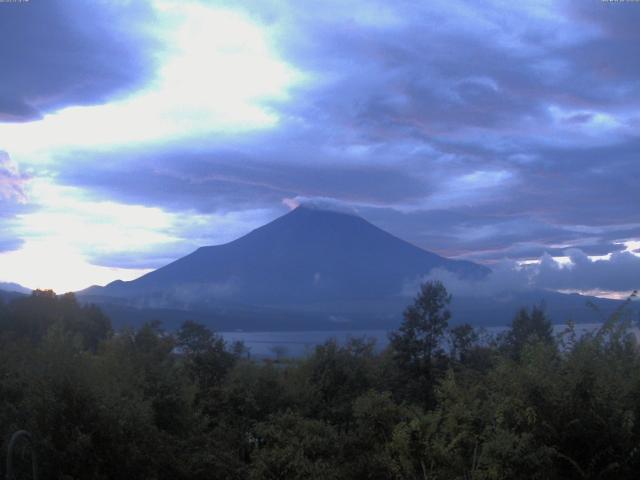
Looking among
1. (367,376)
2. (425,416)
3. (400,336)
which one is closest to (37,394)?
(425,416)

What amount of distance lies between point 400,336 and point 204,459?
20.7 m

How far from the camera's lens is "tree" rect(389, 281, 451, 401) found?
102 feet

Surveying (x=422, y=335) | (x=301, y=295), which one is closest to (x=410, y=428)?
(x=422, y=335)

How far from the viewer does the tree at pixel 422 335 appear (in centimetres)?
3114

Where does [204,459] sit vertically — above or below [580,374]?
below

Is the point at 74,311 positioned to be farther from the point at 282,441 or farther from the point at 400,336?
the point at 282,441

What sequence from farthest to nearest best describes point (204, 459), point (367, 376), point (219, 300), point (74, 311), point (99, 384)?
point (219, 300) < point (74, 311) < point (367, 376) < point (204, 459) < point (99, 384)

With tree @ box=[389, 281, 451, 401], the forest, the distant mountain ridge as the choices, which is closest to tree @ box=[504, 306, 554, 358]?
tree @ box=[389, 281, 451, 401]

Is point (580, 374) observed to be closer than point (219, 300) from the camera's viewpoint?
Yes

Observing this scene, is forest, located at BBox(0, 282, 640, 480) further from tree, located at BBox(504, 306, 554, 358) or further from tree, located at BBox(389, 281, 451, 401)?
tree, located at BBox(504, 306, 554, 358)

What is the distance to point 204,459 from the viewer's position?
40.5 ft

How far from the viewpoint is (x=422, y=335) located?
1275 inches

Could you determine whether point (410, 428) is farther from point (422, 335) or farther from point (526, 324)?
point (526, 324)

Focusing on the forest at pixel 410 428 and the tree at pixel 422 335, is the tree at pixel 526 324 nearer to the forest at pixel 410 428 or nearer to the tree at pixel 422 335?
the tree at pixel 422 335
